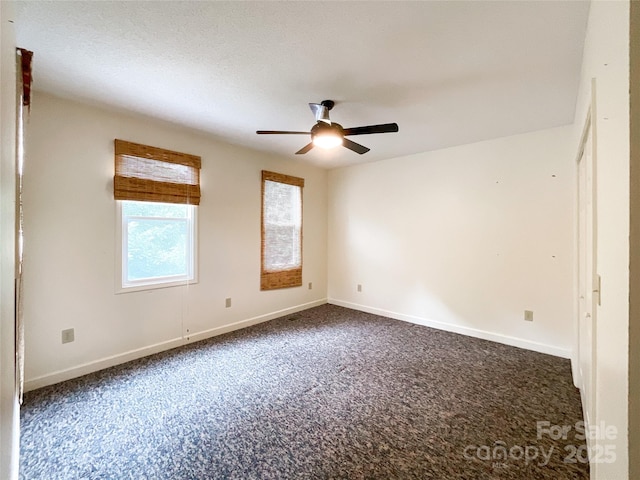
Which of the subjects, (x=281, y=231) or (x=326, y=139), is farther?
(x=281, y=231)

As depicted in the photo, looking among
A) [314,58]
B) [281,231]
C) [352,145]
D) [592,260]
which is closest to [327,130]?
[352,145]

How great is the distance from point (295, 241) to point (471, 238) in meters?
2.57

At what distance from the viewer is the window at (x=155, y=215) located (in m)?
2.87

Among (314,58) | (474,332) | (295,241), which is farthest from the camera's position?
(295,241)

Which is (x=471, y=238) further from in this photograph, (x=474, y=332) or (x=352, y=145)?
(x=352, y=145)

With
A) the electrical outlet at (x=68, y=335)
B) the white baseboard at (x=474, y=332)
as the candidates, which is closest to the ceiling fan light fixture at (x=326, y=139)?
the electrical outlet at (x=68, y=335)

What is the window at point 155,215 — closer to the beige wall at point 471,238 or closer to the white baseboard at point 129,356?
the white baseboard at point 129,356

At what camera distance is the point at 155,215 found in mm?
3115

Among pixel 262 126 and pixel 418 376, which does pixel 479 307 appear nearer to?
pixel 418 376

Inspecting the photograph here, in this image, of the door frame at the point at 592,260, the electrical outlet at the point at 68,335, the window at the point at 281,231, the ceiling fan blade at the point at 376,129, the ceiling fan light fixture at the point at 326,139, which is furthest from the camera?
the window at the point at 281,231

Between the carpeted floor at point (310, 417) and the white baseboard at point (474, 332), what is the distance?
0.14 meters

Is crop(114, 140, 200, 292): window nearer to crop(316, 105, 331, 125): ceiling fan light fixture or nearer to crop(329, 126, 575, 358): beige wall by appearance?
crop(316, 105, 331, 125): ceiling fan light fixture

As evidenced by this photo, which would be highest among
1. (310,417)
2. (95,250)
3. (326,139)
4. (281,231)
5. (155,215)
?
(326,139)

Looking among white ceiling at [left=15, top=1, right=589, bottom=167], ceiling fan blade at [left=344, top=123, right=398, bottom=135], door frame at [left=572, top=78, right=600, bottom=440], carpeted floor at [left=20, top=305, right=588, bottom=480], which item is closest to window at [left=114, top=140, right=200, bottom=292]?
white ceiling at [left=15, top=1, right=589, bottom=167]
